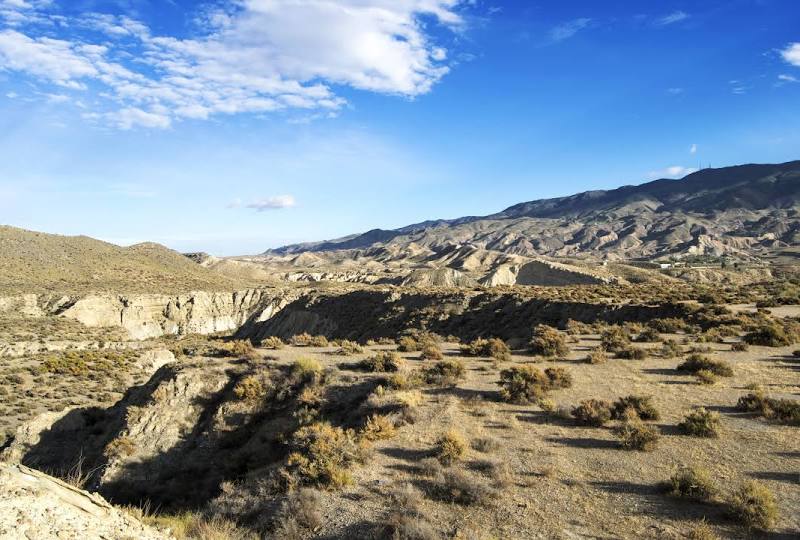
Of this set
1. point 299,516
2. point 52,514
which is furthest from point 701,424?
point 52,514

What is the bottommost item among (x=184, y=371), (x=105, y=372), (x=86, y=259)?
(x=105, y=372)

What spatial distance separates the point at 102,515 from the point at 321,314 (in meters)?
45.9

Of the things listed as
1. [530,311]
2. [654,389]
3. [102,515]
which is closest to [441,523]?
[102,515]

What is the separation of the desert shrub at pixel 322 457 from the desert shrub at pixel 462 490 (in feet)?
6.74

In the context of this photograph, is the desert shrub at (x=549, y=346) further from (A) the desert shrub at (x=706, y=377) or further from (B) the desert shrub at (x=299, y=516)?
(B) the desert shrub at (x=299, y=516)

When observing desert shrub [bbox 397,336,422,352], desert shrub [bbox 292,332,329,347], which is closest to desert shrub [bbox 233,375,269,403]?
desert shrub [bbox 397,336,422,352]

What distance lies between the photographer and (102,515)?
21.4ft

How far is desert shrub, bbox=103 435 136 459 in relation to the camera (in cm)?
1575

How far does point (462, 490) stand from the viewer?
8977 mm

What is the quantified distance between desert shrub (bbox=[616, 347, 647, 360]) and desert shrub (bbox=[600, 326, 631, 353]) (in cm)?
36

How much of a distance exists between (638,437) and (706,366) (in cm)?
A: 715

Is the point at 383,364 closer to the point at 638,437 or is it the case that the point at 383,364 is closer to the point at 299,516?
the point at 299,516

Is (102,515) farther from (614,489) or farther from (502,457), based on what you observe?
(614,489)

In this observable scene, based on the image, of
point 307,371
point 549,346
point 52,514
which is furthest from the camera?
point 549,346
